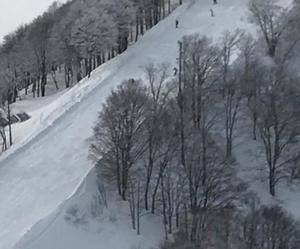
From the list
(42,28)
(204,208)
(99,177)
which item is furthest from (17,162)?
(42,28)

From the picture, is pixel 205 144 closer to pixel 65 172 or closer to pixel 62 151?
pixel 65 172

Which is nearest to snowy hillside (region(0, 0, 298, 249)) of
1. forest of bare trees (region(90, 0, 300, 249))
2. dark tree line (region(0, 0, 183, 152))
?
forest of bare trees (region(90, 0, 300, 249))

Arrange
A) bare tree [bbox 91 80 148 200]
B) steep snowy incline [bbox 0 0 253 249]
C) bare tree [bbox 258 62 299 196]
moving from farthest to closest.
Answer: bare tree [bbox 258 62 299 196]
bare tree [bbox 91 80 148 200]
steep snowy incline [bbox 0 0 253 249]

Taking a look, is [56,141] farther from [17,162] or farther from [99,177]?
[99,177]

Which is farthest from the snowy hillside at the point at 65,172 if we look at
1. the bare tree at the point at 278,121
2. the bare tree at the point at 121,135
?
the bare tree at the point at 278,121

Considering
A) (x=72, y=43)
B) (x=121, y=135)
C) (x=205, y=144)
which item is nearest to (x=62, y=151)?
(x=121, y=135)

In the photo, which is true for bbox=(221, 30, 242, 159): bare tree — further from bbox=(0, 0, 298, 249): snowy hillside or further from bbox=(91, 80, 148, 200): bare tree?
bbox=(0, 0, 298, 249): snowy hillside

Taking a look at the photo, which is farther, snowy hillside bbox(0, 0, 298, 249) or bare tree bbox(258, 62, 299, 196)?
bare tree bbox(258, 62, 299, 196)

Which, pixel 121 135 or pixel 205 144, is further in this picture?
pixel 205 144

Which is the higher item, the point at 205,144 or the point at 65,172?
the point at 205,144

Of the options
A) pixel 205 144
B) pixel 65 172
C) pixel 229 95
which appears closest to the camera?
pixel 205 144
